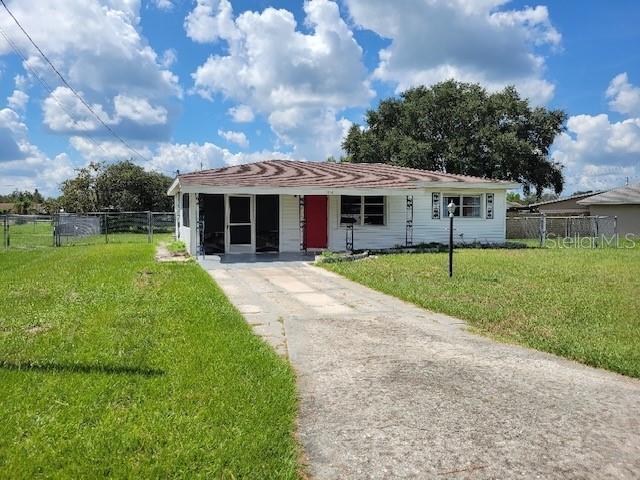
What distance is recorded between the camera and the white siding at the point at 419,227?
17297 millimetres

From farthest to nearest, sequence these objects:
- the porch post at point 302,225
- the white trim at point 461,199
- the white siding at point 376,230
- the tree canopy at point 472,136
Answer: the tree canopy at point 472,136, the white trim at point 461,199, the white siding at point 376,230, the porch post at point 302,225

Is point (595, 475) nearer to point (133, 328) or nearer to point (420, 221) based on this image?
point (133, 328)

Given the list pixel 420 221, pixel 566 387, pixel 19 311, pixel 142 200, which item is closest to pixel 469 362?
pixel 566 387

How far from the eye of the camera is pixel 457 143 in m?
37.1

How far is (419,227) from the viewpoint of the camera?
739 inches

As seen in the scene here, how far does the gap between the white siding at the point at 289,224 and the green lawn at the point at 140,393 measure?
8.77 meters

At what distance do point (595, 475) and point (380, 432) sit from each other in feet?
4.33

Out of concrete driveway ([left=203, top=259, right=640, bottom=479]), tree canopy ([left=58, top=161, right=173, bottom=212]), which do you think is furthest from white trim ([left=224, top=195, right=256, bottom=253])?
tree canopy ([left=58, top=161, right=173, bottom=212])

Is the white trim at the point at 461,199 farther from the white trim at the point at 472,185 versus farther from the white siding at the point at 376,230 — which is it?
the white siding at the point at 376,230

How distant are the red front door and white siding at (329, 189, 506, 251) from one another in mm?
221

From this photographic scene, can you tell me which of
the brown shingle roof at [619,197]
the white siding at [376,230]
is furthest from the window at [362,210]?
the brown shingle roof at [619,197]

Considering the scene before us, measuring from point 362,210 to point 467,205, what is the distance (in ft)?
14.9

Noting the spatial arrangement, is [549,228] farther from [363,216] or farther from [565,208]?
[363,216]

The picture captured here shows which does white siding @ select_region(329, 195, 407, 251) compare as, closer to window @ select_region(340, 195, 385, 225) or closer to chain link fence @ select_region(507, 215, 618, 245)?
window @ select_region(340, 195, 385, 225)
